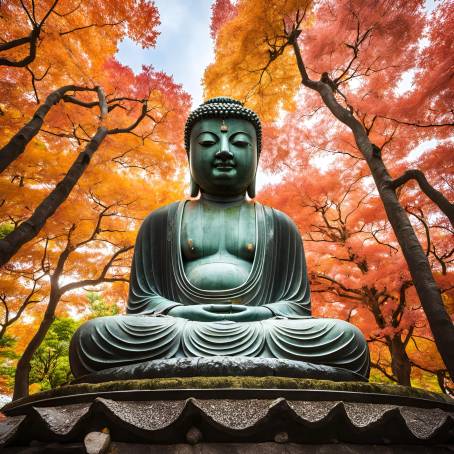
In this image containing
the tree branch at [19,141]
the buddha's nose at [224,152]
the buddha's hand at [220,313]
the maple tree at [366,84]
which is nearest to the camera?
the buddha's hand at [220,313]

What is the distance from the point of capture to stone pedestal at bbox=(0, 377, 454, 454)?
77.2 inches

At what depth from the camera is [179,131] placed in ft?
34.8

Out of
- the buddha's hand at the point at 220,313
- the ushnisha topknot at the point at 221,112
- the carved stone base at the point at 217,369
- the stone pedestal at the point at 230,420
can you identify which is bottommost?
the stone pedestal at the point at 230,420

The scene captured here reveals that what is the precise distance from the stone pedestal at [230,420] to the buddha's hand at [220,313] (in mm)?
1157

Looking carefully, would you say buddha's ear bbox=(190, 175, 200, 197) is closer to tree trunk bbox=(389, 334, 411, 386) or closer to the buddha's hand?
the buddha's hand

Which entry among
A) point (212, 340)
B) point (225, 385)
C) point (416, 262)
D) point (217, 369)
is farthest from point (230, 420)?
point (416, 262)

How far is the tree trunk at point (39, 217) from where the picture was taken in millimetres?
4840

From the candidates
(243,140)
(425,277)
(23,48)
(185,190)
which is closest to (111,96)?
(23,48)

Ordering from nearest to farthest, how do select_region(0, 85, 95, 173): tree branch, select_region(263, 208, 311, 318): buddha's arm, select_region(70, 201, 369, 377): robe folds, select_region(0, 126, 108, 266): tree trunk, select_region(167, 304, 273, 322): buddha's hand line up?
select_region(70, 201, 369, 377): robe folds → select_region(167, 304, 273, 322): buddha's hand → select_region(263, 208, 311, 318): buddha's arm → select_region(0, 126, 108, 266): tree trunk → select_region(0, 85, 95, 173): tree branch

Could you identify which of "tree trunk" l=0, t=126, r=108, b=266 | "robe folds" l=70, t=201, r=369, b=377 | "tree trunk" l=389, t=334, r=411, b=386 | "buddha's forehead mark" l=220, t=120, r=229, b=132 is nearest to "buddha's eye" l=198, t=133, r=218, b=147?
"buddha's forehead mark" l=220, t=120, r=229, b=132

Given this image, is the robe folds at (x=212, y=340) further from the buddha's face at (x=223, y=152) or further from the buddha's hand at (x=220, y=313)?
the buddha's face at (x=223, y=152)

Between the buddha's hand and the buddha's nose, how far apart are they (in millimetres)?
1734

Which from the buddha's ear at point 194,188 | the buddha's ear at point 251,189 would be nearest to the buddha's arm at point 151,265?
the buddha's ear at point 194,188

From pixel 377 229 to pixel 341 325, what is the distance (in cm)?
750
